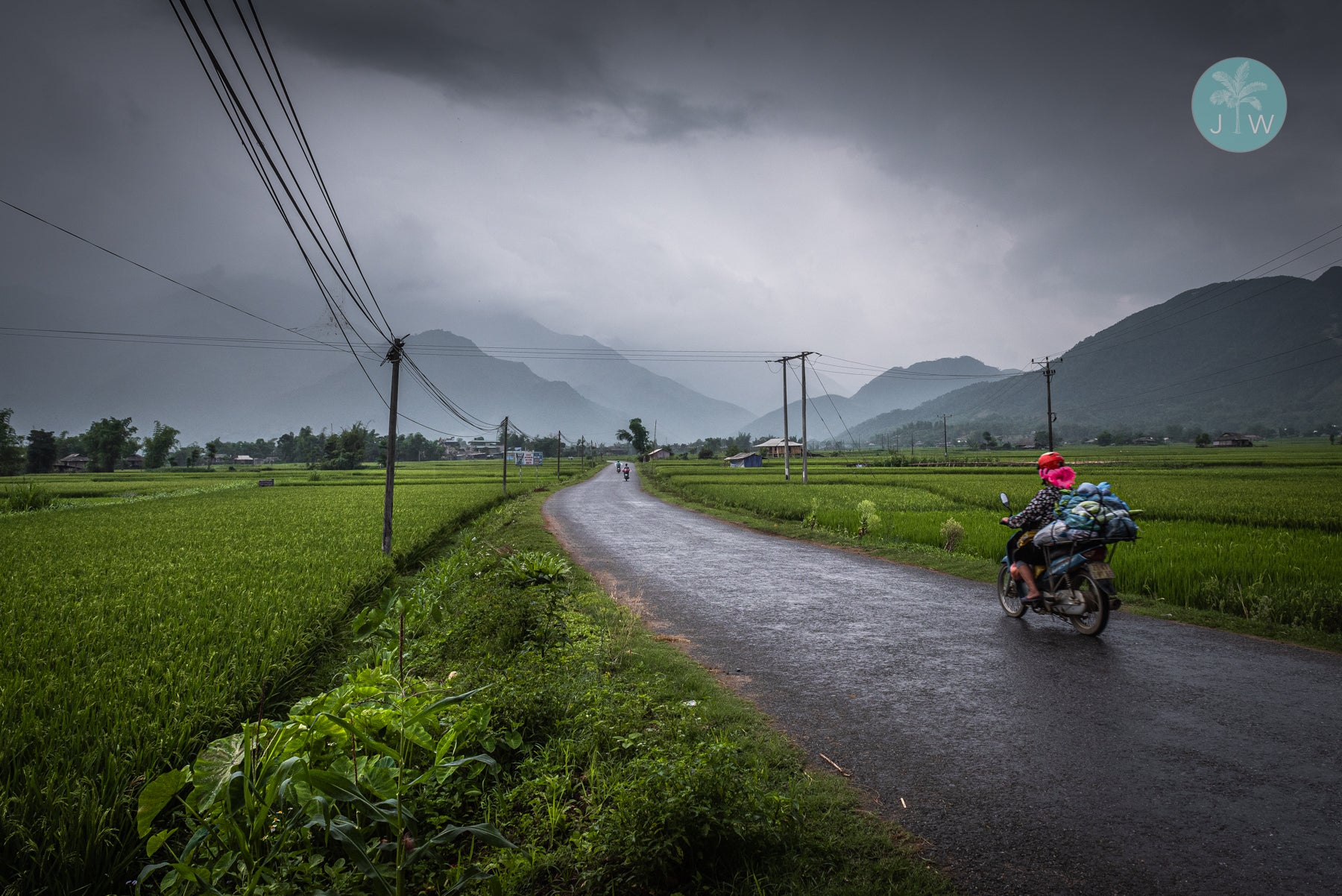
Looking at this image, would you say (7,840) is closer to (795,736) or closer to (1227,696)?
(795,736)

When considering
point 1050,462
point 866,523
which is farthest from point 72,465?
point 1050,462

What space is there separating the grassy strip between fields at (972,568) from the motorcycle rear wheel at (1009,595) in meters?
1.59

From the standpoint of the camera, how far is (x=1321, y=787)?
3.47 metres

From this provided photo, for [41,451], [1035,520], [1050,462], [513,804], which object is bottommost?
[513,804]

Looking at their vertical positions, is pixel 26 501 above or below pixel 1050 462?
below

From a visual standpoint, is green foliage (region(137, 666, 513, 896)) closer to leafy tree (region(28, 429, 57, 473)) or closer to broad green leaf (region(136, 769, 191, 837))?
broad green leaf (region(136, 769, 191, 837))

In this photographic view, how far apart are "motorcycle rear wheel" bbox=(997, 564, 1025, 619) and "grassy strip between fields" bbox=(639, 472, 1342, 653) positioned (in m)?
1.59

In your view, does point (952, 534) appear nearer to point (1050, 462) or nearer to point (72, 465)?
point (1050, 462)

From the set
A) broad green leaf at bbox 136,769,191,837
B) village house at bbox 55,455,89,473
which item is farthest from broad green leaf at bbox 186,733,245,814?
village house at bbox 55,455,89,473

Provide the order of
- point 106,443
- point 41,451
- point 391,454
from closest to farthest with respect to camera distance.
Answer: point 391,454 < point 41,451 < point 106,443

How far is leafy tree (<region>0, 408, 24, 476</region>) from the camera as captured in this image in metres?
63.4

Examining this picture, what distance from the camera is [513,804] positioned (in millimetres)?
3523

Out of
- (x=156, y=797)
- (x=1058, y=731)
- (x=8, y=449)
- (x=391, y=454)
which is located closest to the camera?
(x=156, y=797)

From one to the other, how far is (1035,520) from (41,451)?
4512 inches
